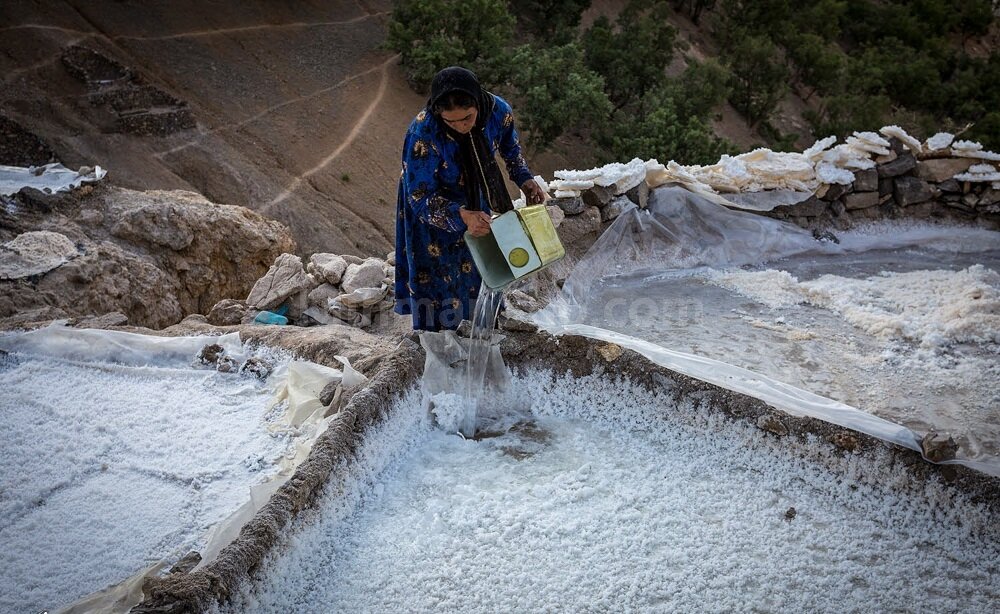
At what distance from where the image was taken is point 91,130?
740cm

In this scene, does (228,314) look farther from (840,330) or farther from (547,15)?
(547,15)

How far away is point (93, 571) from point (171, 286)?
3424mm

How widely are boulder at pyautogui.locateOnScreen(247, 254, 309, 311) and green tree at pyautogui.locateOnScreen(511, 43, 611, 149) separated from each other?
17.6 ft

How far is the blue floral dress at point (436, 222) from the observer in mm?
2732

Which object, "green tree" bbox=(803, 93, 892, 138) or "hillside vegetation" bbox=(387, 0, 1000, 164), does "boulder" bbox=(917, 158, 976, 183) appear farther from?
"green tree" bbox=(803, 93, 892, 138)

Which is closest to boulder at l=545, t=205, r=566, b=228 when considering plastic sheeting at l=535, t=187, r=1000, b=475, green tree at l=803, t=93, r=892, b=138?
plastic sheeting at l=535, t=187, r=1000, b=475

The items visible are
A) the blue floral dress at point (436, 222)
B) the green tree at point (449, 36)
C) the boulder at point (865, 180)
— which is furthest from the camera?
the green tree at point (449, 36)

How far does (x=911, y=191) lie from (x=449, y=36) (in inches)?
239

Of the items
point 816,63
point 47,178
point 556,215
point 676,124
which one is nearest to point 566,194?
point 556,215

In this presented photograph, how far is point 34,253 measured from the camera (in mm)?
4469

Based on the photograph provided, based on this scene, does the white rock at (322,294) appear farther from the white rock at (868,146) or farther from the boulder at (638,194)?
the white rock at (868,146)

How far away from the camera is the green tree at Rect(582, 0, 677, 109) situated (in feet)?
33.6

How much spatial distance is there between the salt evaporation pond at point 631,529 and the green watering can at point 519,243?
0.65m

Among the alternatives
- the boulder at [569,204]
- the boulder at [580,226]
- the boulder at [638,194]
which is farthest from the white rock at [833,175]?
the boulder at [569,204]
